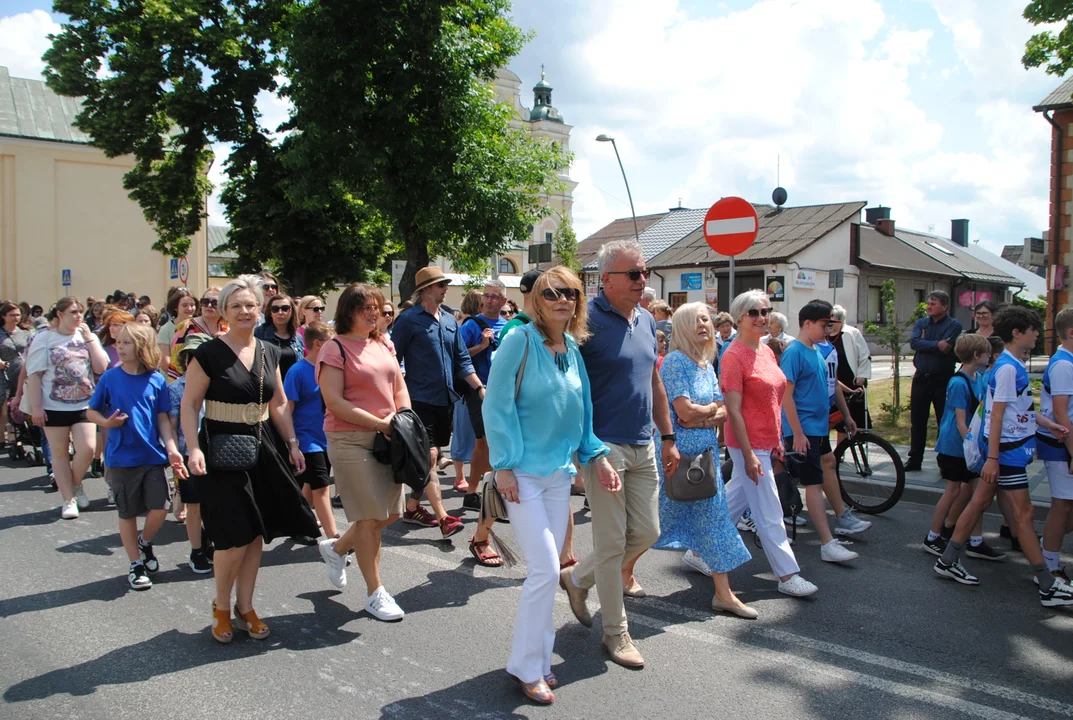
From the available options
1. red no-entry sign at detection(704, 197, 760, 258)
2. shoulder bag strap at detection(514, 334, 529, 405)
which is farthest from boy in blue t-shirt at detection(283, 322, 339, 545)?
red no-entry sign at detection(704, 197, 760, 258)

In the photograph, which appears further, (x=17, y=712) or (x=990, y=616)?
(x=990, y=616)

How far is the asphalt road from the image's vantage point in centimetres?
354

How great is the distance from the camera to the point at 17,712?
3.47 meters

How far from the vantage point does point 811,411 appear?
586 cm

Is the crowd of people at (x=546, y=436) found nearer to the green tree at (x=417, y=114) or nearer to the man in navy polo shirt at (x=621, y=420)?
the man in navy polo shirt at (x=621, y=420)

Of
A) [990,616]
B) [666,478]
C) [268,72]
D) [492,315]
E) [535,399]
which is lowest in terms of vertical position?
[990,616]

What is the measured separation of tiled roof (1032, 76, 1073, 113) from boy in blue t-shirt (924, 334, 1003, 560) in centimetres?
1844

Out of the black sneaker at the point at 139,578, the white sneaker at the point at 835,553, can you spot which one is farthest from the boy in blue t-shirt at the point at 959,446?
the black sneaker at the point at 139,578

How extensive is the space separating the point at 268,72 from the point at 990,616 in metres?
21.7

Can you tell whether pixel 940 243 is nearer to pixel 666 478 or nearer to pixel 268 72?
pixel 268 72

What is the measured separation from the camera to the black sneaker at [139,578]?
5.09m

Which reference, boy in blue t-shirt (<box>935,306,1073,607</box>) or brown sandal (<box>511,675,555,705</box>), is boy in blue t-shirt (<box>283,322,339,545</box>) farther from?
boy in blue t-shirt (<box>935,306,1073,607</box>)

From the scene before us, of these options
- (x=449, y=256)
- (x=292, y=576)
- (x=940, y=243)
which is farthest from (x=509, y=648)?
(x=940, y=243)

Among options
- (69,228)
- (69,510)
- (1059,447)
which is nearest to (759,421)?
(1059,447)
